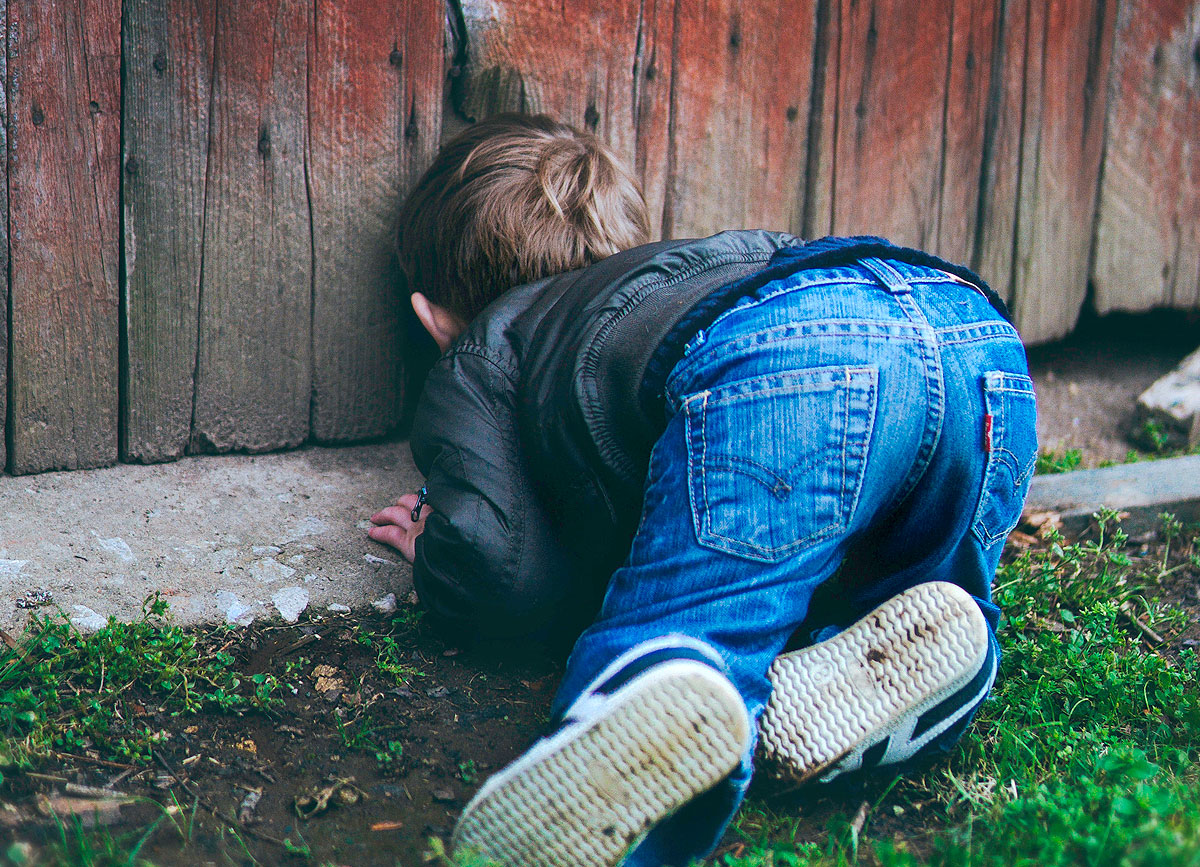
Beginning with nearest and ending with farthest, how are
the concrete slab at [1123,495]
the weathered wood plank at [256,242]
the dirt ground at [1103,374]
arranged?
1. the weathered wood plank at [256,242]
2. the concrete slab at [1123,495]
3. the dirt ground at [1103,374]

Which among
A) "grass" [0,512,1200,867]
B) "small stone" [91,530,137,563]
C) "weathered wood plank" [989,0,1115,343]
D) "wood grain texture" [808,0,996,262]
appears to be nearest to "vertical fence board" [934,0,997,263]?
"wood grain texture" [808,0,996,262]

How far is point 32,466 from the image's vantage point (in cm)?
209

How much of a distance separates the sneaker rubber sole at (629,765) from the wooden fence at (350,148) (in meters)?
1.33

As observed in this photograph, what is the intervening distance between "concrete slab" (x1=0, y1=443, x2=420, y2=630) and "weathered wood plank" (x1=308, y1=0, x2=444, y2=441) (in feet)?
0.60

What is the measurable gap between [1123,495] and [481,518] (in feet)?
5.57

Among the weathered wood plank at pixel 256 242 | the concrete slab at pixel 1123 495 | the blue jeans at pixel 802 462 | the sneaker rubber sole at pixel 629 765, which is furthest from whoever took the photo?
the concrete slab at pixel 1123 495

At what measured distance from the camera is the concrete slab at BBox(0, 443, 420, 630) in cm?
183

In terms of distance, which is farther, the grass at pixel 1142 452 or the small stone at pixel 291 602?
the grass at pixel 1142 452

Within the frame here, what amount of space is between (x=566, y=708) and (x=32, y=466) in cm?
136

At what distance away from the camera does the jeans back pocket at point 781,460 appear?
54.5 inches

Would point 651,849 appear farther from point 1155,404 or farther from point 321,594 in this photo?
point 1155,404

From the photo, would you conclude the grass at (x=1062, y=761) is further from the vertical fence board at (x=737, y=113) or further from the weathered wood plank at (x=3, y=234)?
the weathered wood plank at (x=3, y=234)

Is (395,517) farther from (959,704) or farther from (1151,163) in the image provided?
(1151,163)

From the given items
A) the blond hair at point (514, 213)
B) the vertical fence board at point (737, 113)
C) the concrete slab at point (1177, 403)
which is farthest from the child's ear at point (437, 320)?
the concrete slab at point (1177, 403)
